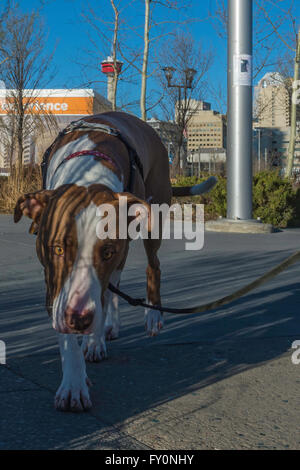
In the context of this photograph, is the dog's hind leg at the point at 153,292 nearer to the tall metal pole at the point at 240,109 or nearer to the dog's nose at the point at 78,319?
the dog's nose at the point at 78,319

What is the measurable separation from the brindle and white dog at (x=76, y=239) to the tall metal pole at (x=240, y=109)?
7738 millimetres

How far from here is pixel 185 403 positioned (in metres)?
2.91

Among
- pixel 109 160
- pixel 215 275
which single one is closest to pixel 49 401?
pixel 109 160

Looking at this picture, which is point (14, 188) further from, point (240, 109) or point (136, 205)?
point (136, 205)

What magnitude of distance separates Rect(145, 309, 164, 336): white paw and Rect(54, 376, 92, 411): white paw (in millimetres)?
1318

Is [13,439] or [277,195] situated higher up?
[277,195]

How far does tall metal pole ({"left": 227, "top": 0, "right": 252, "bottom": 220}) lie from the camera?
432 inches

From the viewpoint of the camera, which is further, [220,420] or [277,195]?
[277,195]

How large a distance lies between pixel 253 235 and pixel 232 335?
6436 mm

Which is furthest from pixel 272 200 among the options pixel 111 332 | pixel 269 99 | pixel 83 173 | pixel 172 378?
pixel 269 99

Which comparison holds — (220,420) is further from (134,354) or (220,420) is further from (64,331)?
(134,354)

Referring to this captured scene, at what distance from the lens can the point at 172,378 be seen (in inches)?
128

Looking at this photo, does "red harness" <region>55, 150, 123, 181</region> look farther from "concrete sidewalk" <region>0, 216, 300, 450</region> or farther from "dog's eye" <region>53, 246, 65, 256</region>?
"concrete sidewalk" <region>0, 216, 300, 450</region>

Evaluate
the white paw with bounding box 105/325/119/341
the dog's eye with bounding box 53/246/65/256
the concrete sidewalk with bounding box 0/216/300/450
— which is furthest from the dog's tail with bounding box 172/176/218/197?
the dog's eye with bounding box 53/246/65/256
